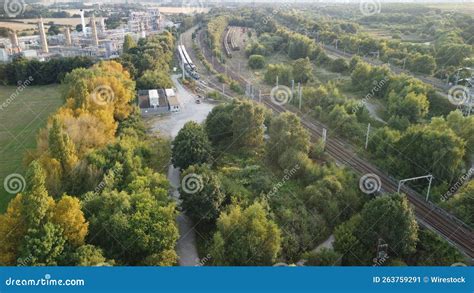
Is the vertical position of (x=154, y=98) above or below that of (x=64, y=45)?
above

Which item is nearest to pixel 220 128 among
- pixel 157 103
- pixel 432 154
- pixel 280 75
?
pixel 157 103

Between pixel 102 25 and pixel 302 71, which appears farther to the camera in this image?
pixel 102 25

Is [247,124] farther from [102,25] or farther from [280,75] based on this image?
[102,25]

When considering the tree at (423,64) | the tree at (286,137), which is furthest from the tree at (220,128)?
the tree at (423,64)

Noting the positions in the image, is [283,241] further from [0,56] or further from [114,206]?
[0,56]

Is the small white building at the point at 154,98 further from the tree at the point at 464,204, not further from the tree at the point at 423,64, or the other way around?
the tree at the point at 423,64
